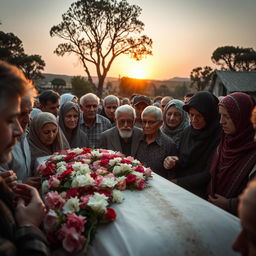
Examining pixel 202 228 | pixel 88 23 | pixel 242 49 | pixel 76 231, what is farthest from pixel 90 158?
pixel 242 49

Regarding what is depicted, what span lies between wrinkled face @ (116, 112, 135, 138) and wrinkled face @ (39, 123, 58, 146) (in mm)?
1223

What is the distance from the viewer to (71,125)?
4.81 meters

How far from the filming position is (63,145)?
401cm

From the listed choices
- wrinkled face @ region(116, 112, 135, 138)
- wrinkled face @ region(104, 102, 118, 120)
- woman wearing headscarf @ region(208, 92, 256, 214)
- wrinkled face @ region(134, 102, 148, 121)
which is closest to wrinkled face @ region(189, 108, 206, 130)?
woman wearing headscarf @ region(208, 92, 256, 214)

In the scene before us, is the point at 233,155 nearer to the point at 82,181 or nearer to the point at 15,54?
the point at 82,181

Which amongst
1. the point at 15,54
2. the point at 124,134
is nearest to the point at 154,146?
the point at 124,134

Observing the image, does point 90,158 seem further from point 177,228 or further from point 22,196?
point 177,228

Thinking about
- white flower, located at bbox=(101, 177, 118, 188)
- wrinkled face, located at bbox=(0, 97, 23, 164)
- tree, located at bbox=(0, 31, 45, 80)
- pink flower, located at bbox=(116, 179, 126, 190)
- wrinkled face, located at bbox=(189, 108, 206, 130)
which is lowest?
pink flower, located at bbox=(116, 179, 126, 190)

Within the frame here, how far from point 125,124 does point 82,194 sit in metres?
2.46

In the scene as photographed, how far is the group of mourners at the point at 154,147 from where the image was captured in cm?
138

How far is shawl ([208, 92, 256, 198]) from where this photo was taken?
8.82 ft

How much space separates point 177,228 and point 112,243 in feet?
1.55

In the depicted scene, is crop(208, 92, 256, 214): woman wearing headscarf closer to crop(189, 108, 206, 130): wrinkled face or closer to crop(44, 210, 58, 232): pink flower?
crop(189, 108, 206, 130): wrinkled face

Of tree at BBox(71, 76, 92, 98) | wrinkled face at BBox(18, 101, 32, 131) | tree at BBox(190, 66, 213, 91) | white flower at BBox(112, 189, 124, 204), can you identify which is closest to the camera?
white flower at BBox(112, 189, 124, 204)
